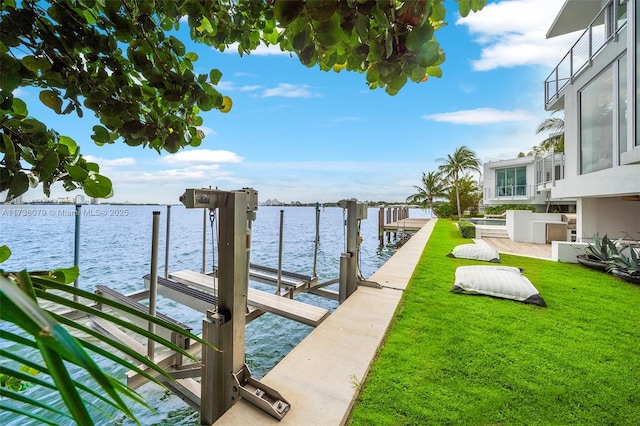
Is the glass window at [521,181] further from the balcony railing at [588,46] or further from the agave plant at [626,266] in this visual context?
the agave plant at [626,266]

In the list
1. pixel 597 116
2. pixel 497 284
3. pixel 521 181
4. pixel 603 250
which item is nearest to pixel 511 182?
pixel 521 181

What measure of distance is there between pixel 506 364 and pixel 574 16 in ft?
40.6

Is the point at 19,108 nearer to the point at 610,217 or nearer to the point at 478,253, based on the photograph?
the point at 478,253

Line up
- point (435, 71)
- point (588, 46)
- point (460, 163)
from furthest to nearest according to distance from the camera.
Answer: point (460, 163), point (588, 46), point (435, 71)

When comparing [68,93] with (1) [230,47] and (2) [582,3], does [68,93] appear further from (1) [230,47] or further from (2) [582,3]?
(2) [582,3]

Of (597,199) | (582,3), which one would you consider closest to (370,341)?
(597,199)

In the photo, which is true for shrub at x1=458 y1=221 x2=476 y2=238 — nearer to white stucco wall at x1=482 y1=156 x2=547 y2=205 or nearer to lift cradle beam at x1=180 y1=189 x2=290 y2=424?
white stucco wall at x1=482 y1=156 x2=547 y2=205

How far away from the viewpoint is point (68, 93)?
1222mm

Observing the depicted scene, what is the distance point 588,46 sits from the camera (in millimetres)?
8234

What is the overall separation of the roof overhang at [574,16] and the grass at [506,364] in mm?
9413

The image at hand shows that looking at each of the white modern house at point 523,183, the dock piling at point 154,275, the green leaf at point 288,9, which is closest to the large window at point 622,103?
the green leaf at point 288,9

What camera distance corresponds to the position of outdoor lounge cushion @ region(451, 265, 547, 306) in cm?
467

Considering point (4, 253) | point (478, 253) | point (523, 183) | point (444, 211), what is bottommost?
point (478, 253)

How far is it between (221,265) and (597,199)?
11261mm
